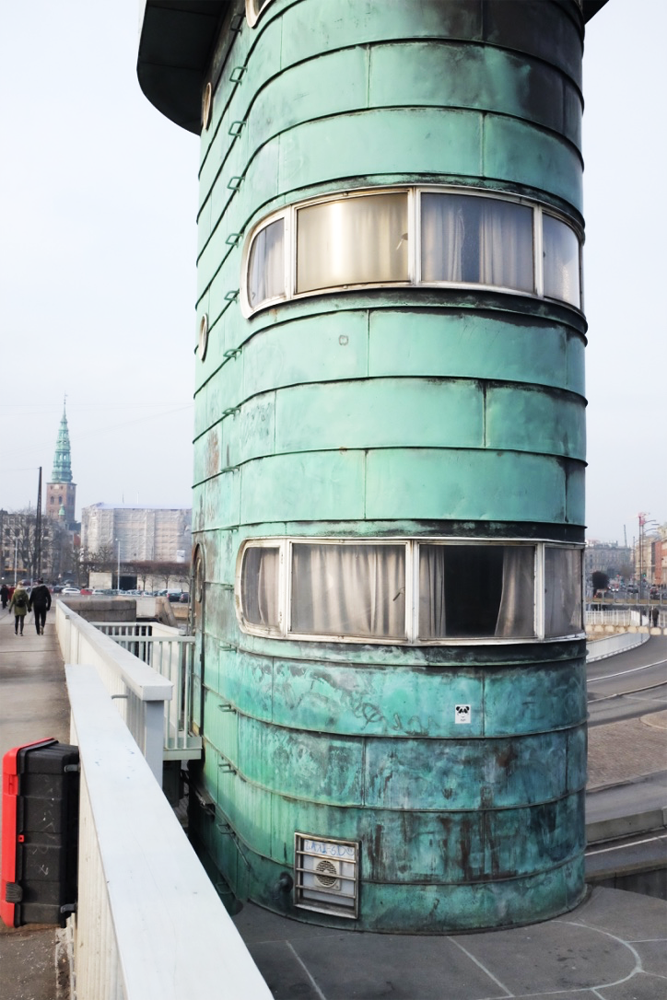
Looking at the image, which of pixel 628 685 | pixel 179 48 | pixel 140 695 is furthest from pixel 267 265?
pixel 628 685

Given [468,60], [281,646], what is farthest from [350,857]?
[468,60]

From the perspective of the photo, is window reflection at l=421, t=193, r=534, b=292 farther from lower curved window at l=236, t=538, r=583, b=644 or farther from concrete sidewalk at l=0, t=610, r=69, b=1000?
concrete sidewalk at l=0, t=610, r=69, b=1000

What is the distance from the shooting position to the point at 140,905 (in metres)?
2.54

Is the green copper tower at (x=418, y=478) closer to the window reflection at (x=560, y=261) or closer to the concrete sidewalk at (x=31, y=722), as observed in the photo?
the window reflection at (x=560, y=261)

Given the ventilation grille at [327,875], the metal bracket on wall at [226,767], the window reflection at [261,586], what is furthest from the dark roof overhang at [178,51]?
the ventilation grille at [327,875]

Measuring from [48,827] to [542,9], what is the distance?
7867 mm

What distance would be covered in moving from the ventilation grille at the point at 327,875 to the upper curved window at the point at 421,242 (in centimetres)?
477

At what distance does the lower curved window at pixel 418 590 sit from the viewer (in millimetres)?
7684

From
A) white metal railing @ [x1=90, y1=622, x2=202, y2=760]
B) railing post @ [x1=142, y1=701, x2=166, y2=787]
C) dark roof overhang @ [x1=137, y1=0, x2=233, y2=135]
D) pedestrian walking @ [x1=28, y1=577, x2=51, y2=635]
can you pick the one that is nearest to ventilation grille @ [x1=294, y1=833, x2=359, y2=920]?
railing post @ [x1=142, y1=701, x2=166, y2=787]

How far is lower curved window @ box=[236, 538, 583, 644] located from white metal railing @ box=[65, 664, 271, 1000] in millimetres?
3492

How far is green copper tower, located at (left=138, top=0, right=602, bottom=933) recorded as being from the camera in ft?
24.8

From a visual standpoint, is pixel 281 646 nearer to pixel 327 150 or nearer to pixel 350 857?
pixel 350 857

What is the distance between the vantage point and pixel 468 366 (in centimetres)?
781

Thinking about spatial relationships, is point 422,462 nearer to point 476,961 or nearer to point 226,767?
point 476,961
